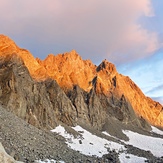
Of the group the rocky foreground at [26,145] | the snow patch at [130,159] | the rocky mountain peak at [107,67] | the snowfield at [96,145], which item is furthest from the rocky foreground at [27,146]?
the rocky mountain peak at [107,67]

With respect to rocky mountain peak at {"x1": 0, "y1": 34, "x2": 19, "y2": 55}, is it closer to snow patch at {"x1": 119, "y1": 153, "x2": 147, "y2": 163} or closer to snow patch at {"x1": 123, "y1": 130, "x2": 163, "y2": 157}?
snow patch at {"x1": 119, "y1": 153, "x2": 147, "y2": 163}

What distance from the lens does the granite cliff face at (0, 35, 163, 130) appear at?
180 ft

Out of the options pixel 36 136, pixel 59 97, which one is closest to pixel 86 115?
A: pixel 59 97

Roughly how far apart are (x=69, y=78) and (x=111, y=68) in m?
56.5

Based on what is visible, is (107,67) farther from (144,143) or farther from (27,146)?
(27,146)

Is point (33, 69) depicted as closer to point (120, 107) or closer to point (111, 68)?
Result: point (120, 107)

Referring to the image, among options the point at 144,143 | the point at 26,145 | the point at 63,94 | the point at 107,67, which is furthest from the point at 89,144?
the point at 107,67

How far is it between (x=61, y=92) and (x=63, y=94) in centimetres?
89

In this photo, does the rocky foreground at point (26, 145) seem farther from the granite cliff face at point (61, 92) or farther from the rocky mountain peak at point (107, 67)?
the rocky mountain peak at point (107, 67)

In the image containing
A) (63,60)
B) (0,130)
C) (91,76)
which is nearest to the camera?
(0,130)

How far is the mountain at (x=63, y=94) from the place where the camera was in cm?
5456

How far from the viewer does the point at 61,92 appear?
76.5 m

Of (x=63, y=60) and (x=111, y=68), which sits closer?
(x=63, y=60)

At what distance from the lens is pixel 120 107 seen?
119m
